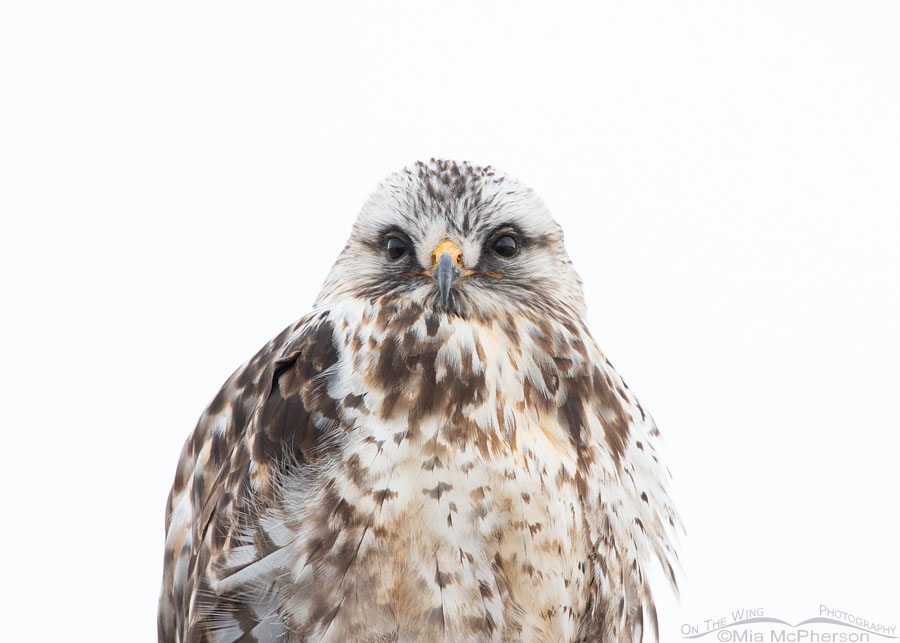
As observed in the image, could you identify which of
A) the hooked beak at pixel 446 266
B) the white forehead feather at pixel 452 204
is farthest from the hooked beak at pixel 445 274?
the white forehead feather at pixel 452 204

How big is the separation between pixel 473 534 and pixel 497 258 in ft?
2.77

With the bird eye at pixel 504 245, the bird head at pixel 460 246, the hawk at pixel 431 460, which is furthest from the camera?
the bird eye at pixel 504 245

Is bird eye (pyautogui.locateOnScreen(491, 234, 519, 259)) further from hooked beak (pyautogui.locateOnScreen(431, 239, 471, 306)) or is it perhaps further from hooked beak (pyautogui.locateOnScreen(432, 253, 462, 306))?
hooked beak (pyautogui.locateOnScreen(432, 253, 462, 306))

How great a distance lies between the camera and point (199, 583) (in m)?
2.50

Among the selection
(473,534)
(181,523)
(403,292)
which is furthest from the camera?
(181,523)

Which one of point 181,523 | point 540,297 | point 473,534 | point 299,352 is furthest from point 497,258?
point 181,523

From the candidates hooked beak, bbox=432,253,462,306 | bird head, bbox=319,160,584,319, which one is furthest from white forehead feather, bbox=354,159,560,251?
hooked beak, bbox=432,253,462,306

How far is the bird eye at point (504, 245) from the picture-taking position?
8.87 feet

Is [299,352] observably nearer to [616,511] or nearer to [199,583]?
[199,583]

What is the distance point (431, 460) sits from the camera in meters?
2.28

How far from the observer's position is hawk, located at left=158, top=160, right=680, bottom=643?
7.45 feet

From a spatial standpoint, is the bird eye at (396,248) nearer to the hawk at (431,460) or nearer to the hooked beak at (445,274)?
the hawk at (431,460)

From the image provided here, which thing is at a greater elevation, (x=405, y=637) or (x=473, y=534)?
(x=473, y=534)

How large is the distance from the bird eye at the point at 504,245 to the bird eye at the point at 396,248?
0.87 ft
